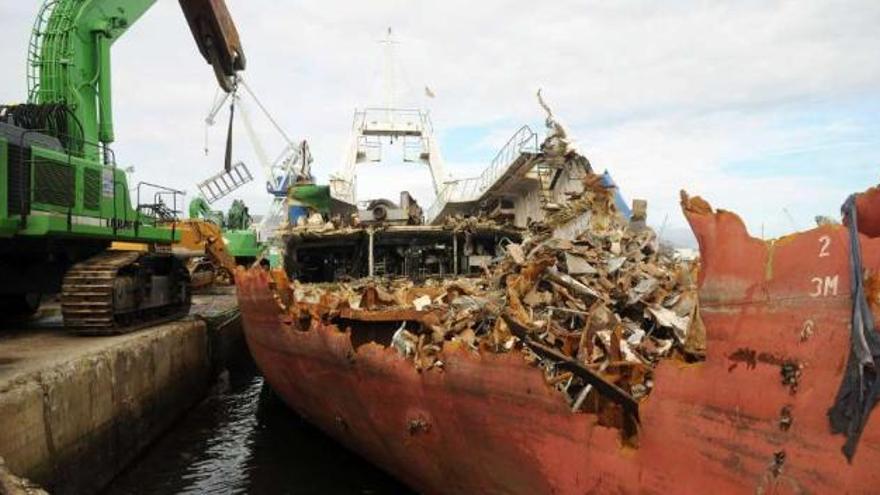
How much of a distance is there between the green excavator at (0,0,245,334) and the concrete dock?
2.19 feet

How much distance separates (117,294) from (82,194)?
1.64 m

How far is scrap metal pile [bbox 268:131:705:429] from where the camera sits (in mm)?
4633

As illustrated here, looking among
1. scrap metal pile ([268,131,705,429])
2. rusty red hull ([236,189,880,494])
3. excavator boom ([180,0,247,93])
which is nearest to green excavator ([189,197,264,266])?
excavator boom ([180,0,247,93])

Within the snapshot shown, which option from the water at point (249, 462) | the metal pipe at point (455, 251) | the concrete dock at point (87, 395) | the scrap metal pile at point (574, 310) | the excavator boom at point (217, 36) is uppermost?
the excavator boom at point (217, 36)

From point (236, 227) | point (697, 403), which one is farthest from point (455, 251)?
point (236, 227)

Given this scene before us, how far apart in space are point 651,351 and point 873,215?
1978 mm

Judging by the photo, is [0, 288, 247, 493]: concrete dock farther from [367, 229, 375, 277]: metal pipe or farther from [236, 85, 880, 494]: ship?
[367, 229, 375, 277]: metal pipe

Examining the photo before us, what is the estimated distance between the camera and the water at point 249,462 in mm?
8031

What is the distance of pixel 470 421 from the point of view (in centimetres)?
542

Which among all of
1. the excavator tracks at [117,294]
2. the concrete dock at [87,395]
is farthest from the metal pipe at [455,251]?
the excavator tracks at [117,294]

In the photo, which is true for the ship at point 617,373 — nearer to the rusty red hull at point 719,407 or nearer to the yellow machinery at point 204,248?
the rusty red hull at point 719,407

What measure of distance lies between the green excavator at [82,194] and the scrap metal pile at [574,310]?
11.2 ft

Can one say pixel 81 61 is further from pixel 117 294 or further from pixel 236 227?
pixel 236 227

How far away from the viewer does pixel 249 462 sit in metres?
9.12
